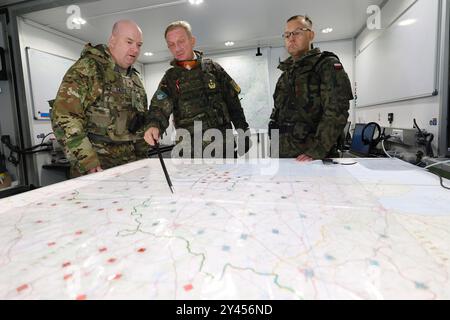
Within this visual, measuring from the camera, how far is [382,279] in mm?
409

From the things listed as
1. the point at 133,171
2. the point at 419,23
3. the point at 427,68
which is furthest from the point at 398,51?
the point at 133,171

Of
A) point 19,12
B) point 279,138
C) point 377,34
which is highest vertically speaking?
point 19,12

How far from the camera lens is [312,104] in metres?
1.50

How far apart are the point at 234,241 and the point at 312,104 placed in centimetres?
119

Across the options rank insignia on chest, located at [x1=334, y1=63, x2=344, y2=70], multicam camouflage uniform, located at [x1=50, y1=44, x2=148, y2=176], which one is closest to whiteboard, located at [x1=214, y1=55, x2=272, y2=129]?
multicam camouflage uniform, located at [x1=50, y1=44, x2=148, y2=176]

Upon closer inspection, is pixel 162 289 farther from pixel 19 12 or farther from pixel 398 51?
pixel 19 12

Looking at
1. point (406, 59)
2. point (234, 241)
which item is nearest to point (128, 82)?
point (234, 241)

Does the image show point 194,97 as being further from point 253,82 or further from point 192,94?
point 253,82

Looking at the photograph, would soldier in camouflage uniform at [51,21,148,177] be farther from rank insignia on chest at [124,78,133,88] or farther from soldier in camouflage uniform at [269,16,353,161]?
soldier in camouflage uniform at [269,16,353,161]

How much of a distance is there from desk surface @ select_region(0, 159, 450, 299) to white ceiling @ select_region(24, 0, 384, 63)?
2.58 metres

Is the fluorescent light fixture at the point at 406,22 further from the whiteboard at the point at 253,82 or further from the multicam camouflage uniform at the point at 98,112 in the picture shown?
the multicam camouflage uniform at the point at 98,112

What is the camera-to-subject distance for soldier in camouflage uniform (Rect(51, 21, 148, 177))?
4.47ft

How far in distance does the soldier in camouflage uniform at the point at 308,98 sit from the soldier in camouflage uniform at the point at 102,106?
94 centimetres

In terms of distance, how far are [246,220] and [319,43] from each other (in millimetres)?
4550
